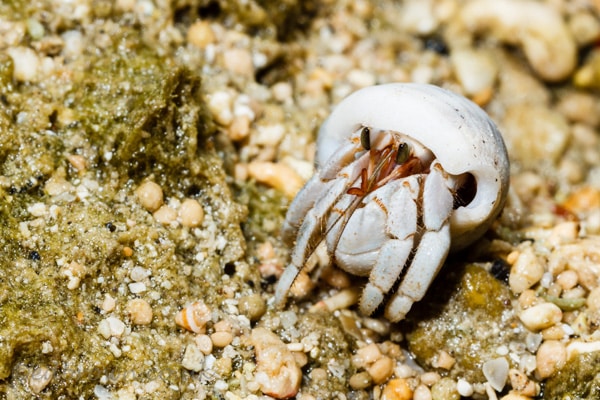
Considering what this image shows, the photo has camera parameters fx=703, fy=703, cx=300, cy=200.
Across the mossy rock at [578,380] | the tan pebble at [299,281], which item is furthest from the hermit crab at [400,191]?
the mossy rock at [578,380]

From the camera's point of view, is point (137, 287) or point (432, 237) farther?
point (137, 287)

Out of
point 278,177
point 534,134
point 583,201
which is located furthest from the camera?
point 534,134

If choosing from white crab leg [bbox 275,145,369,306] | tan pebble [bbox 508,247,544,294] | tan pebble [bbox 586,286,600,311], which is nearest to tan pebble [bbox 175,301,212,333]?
white crab leg [bbox 275,145,369,306]

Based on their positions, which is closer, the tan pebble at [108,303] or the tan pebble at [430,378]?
the tan pebble at [108,303]

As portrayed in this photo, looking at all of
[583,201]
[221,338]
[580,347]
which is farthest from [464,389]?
[583,201]

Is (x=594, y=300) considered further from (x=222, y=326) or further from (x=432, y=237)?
(x=222, y=326)

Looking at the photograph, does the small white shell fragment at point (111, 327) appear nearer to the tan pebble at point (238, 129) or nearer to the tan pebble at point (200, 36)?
the tan pebble at point (238, 129)

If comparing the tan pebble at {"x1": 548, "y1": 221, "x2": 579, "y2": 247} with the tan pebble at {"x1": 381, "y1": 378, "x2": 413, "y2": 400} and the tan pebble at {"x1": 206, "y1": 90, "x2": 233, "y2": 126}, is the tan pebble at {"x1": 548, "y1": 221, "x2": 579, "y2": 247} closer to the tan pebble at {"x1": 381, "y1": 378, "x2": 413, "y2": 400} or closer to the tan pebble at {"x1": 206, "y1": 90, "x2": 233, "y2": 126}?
the tan pebble at {"x1": 381, "y1": 378, "x2": 413, "y2": 400}

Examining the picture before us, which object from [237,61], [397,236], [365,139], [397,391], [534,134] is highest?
[365,139]
